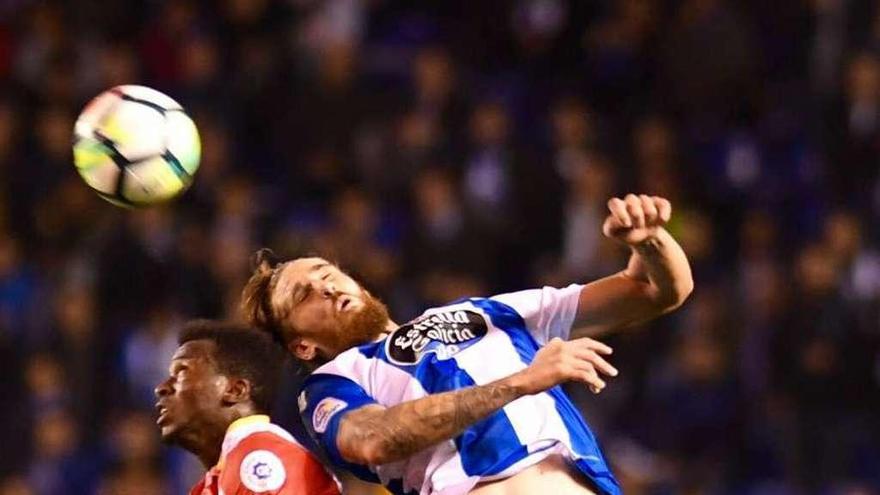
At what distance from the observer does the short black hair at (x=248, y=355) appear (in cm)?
576

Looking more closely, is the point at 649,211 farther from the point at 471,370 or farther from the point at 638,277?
the point at 471,370

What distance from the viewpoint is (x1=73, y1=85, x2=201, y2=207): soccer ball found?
20.0ft

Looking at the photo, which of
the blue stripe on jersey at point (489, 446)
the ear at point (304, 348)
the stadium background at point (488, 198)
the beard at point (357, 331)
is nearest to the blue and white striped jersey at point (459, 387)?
the blue stripe on jersey at point (489, 446)

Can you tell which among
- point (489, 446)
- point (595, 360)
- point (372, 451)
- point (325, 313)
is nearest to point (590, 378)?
point (595, 360)

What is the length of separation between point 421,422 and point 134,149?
5.04 ft

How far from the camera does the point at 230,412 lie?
224 inches

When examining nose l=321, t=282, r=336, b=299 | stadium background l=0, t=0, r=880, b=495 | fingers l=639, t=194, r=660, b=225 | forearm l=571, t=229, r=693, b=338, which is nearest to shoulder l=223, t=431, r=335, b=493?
nose l=321, t=282, r=336, b=299

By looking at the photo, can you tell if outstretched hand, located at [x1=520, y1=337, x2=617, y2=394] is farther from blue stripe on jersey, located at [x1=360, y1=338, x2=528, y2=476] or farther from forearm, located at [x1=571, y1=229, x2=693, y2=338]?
forearm, located at [x1=571, y1=229, x2=693, y2=338]

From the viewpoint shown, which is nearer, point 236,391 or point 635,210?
point 635,210

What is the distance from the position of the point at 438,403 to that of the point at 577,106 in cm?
619

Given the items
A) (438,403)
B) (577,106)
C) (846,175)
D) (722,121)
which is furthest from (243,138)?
(438,403)

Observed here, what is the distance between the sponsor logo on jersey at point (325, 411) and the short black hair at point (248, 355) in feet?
1.40

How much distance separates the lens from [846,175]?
10273 mm

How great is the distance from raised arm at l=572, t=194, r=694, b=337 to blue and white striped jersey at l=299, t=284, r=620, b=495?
17 centimetres
